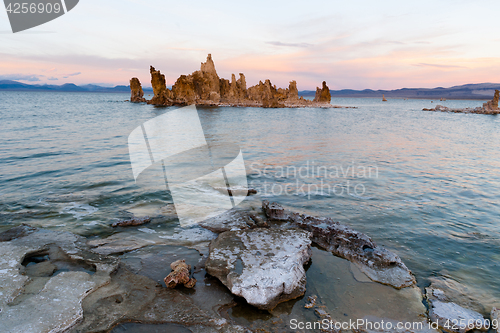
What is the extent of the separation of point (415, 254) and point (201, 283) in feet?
16.5

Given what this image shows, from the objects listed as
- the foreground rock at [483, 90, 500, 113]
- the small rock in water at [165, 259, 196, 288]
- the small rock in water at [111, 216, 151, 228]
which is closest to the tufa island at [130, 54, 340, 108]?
the foreground rock at [483, 90, 500, 113]

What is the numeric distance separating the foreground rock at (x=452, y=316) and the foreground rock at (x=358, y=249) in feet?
1.79

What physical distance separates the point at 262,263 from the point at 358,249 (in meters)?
2.47

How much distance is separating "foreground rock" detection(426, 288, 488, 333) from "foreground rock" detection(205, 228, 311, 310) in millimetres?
2175

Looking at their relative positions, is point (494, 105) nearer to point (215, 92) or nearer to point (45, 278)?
point (215, 92)

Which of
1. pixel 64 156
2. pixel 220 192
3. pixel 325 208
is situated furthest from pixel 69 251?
pixel 64 156

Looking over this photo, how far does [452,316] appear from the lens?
4.09 m

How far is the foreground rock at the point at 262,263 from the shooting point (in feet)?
13.6

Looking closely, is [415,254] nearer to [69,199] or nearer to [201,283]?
[201,283]

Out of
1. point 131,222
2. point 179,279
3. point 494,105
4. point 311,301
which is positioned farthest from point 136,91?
point 494,105

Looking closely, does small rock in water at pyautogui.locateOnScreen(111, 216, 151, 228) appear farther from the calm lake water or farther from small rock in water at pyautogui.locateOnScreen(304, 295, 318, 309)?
small rock in water at pyautogui.locateOnScreen(304, 295, 318, 309)

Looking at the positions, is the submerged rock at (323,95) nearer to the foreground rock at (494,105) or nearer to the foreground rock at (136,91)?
the foreground rock at (494,105)

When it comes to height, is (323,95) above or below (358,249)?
above

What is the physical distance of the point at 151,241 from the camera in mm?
6141
